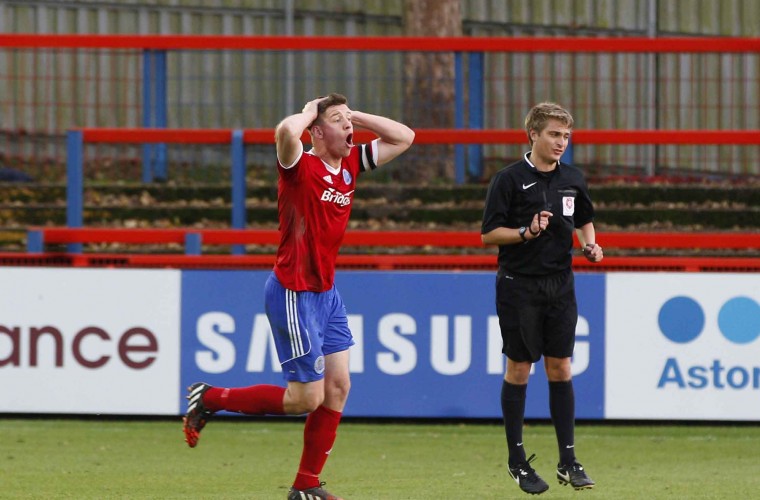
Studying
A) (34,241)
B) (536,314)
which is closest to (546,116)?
(536,314)

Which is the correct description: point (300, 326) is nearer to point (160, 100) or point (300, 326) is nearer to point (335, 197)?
point (335, 197)

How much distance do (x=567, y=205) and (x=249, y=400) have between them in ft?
5.68

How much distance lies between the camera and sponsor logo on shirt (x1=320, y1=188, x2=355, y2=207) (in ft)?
20.3

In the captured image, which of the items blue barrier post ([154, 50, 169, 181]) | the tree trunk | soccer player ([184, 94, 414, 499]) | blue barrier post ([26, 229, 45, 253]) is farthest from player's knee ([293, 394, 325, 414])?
blue barrier post ([154, 50, 169, 181])

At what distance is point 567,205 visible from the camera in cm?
676

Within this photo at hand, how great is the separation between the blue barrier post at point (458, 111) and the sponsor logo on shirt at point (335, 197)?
15.6 ft

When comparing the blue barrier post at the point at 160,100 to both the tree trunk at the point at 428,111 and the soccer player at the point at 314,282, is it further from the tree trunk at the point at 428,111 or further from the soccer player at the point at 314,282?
the soccer player at the point at 314,282

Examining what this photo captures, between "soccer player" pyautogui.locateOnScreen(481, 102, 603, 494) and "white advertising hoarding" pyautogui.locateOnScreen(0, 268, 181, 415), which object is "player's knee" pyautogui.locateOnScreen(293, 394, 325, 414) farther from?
"white advertising hoarding" pyautogui.locateOnScreen(0, 268, 181, 415)

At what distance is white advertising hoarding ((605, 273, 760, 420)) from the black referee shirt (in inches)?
102

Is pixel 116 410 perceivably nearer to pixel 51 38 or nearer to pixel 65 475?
pixel 65 475

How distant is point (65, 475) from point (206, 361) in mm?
2023

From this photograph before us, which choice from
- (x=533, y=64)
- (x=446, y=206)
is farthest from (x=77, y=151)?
(x=533, y=64)

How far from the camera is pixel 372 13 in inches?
766

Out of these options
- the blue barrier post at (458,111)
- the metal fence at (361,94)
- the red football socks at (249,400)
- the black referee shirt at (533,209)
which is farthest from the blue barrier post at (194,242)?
the black referee shirt at (533,209)
